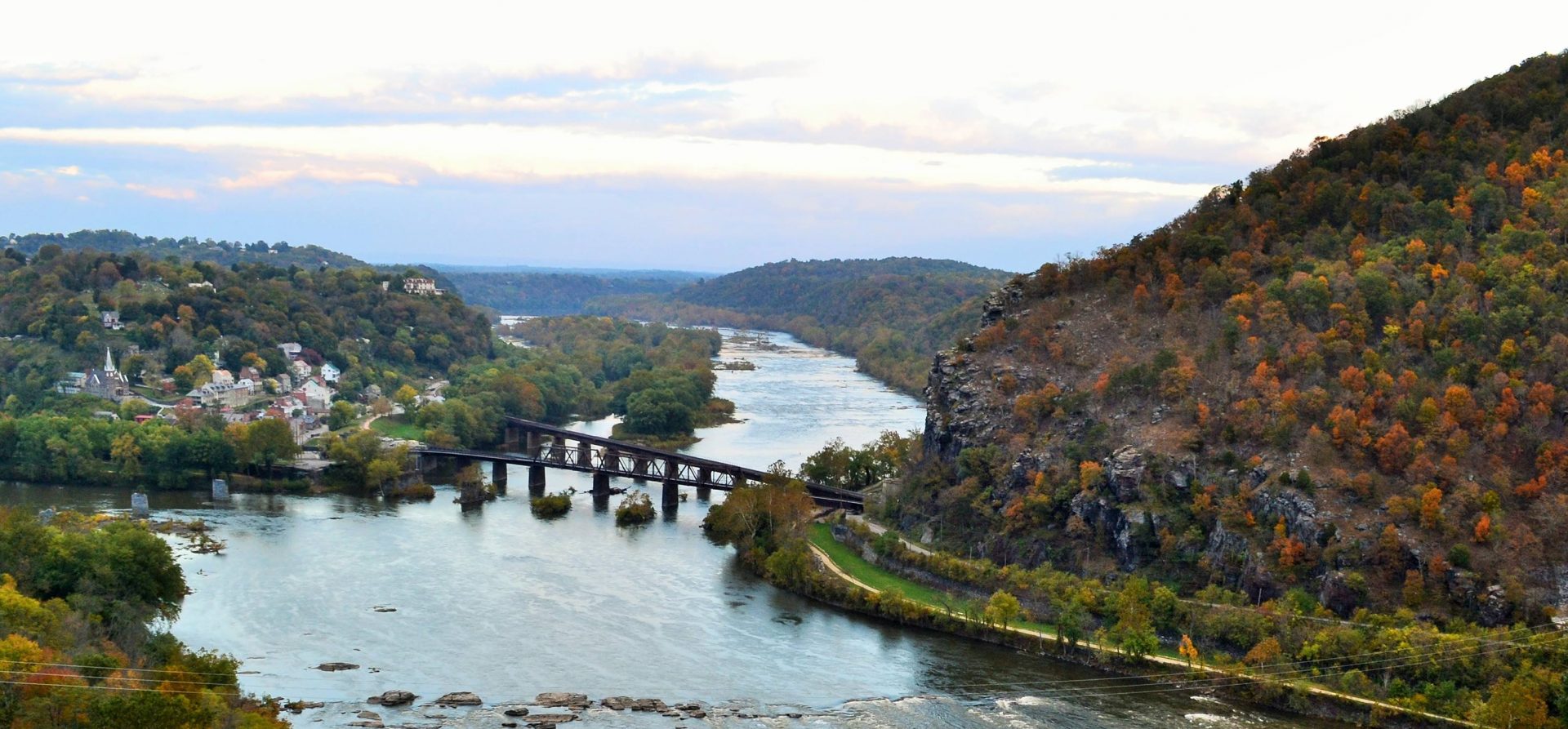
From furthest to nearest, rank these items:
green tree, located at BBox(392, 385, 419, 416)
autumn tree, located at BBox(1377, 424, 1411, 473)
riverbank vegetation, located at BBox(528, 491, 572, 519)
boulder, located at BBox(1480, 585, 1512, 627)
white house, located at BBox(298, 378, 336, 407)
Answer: green tree, located at BBox(392, 385, 419, 416)
white house, located at BBox(298, 378, 336, 407)
riverbank vegetation, located at BBox(528, 491, 572, 519)
autumn tree, located at BBox(1377, 424, 1411, 473)
boulder, located at BBox(1480, 585, 1512, 627)

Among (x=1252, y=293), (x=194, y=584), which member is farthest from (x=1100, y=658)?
(x=194, y=584)

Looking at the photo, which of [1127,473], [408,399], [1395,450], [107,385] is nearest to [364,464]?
[408,399]

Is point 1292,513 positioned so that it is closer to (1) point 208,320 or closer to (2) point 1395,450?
(2) point 1395,450

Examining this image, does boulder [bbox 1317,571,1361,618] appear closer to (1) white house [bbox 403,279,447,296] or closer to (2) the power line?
(2) the power line

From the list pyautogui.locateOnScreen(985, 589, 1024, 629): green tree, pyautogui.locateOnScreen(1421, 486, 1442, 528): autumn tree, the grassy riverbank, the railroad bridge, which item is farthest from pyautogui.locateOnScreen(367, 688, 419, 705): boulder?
pyautogui.locateOnScreen(1421, 486, 1442, 528): autumn tree

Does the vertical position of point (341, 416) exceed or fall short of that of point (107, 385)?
it falls short

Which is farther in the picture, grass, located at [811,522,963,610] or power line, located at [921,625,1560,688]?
grass, located at [811,522,963,610]

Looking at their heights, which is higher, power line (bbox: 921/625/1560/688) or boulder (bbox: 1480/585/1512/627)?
boulder (bbox: 1480/585/1512/627)
